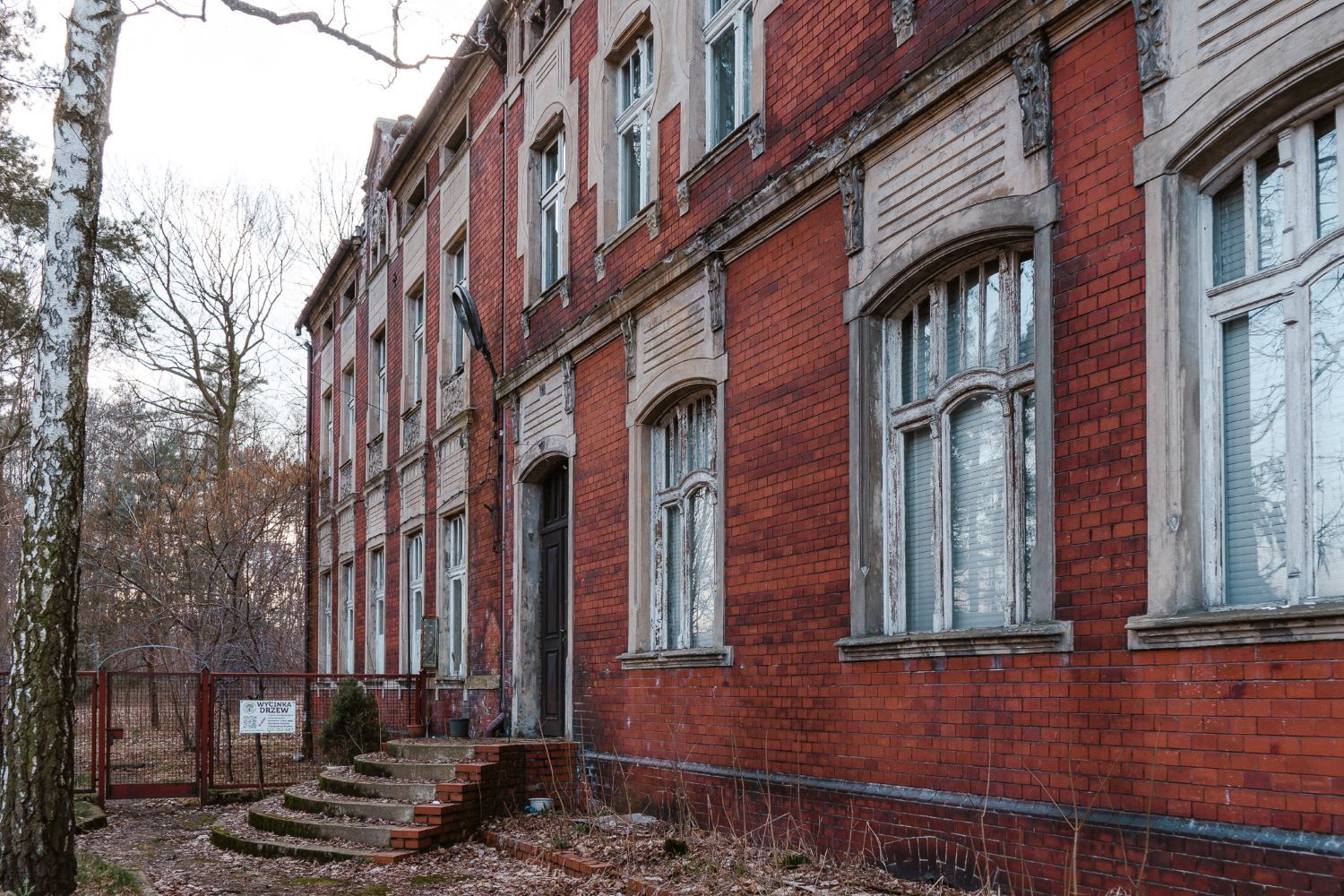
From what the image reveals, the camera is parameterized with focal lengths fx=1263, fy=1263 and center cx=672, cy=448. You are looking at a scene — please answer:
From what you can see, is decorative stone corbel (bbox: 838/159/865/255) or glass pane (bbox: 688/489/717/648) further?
glass pane (bbox: 688/489/717/648)

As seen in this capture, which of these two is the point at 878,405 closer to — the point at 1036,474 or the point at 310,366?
the point at 1036,474

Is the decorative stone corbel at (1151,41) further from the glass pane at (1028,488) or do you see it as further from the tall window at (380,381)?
the tall window at (380,381)

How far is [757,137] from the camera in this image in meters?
9.33

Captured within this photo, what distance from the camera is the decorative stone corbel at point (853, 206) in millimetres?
7969

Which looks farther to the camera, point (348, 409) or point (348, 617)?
point (348, 409)

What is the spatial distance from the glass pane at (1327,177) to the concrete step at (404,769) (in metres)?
8.24

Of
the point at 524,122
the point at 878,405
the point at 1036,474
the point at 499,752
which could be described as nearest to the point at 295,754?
the point at 499,752

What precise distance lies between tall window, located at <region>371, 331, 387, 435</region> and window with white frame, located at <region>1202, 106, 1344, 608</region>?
57.0 feet

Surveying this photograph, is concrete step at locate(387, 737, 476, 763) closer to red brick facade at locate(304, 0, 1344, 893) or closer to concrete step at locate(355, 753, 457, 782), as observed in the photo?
concrete step at locate(355, 753, 457, 782)

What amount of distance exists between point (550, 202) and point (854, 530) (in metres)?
7.75

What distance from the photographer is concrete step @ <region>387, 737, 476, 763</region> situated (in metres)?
11.4

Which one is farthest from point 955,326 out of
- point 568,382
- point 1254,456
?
point 568,382

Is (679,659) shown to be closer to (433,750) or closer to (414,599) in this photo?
(433,750)

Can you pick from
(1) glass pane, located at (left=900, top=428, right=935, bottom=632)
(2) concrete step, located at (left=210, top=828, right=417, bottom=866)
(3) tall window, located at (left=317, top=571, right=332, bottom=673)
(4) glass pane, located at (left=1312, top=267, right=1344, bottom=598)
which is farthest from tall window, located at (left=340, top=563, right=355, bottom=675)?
(4) glass pane, located at (left=1312, top=267, right=1344, bottom=598)
